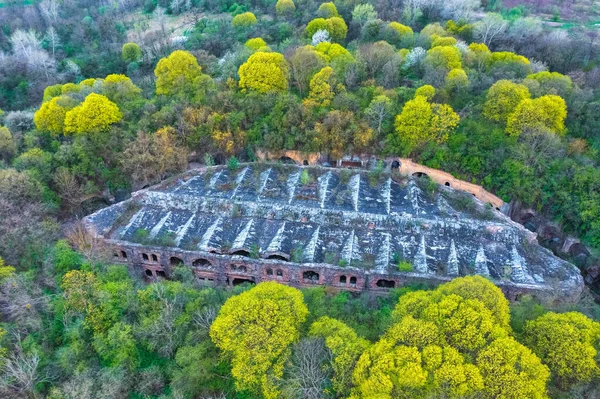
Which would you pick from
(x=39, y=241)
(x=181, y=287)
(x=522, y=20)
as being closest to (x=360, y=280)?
(x=181, y=287)

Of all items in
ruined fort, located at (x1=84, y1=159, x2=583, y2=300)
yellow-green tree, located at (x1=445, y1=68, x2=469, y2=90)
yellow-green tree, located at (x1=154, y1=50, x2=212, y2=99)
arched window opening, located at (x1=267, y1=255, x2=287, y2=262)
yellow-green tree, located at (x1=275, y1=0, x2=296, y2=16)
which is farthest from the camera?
yellow-green tree, located at (x1=275, y1=0, x2=296, y2=16)

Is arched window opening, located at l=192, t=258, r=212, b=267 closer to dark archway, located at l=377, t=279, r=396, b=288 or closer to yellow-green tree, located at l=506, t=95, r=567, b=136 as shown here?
dark archway, located at l=377, t=279, r=396, b=288

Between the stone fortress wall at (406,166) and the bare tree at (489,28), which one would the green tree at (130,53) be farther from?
the bare tree at (489,28)

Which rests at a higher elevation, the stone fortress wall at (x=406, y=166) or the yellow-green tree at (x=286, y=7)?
the yellow-green tree at (x=286, y=7)

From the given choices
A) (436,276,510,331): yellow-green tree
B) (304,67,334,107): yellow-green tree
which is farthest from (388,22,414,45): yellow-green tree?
(436,276,510,331): yellow-green tree

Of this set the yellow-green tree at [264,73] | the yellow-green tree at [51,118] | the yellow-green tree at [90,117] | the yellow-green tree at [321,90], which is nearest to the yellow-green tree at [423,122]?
the yellow-green tree at [321,90]

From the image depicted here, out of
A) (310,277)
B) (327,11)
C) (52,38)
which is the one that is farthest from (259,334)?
(52,38)

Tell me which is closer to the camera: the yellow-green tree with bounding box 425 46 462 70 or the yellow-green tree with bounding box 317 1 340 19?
the yellow-green tree with bounding box 425 46 462 70
